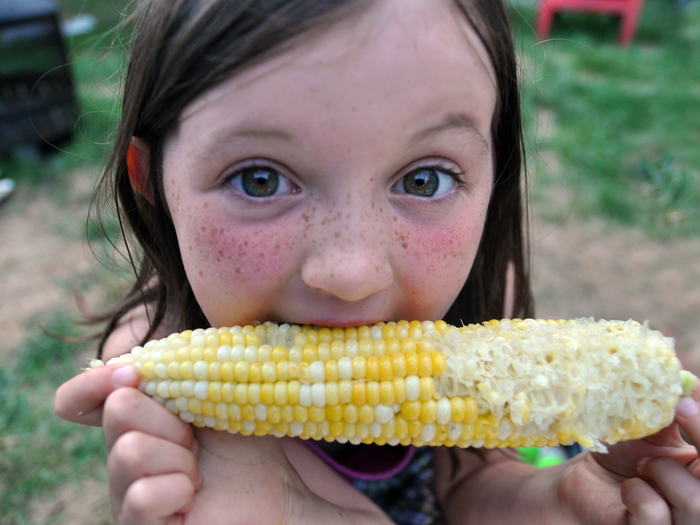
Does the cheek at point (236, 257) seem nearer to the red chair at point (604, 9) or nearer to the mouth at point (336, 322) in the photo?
the mouth at point (336, 322)

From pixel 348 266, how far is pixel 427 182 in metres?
0.40

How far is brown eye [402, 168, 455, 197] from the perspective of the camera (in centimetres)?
142

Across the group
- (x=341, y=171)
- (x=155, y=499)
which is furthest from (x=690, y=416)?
(x=155, y=499)

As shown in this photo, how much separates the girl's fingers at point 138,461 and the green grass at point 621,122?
3302 mm

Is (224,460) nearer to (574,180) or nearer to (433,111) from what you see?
(433,111)

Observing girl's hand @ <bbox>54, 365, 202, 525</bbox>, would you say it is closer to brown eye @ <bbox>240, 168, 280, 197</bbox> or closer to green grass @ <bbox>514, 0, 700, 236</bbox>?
brown eye @ <bbox>240, 168, 280, 197</bbox>

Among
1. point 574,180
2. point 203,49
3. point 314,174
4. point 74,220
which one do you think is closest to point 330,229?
point 314,174

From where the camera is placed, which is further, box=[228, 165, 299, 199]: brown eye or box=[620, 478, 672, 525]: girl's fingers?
box=[620, 478, 672, 525]: girl's fingers

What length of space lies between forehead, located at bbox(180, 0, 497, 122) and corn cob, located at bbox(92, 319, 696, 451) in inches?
23.9

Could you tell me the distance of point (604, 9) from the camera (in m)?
7.75

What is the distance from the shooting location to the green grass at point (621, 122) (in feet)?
15.5

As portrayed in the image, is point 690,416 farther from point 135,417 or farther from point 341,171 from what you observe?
point 135,417

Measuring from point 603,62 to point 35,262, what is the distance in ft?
23.0

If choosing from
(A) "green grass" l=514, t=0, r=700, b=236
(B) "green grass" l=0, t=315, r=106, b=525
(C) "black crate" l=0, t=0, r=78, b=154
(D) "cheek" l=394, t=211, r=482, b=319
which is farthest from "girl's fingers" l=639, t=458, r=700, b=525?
(C) "black crate" l=0, t=0, r=78, b=154
